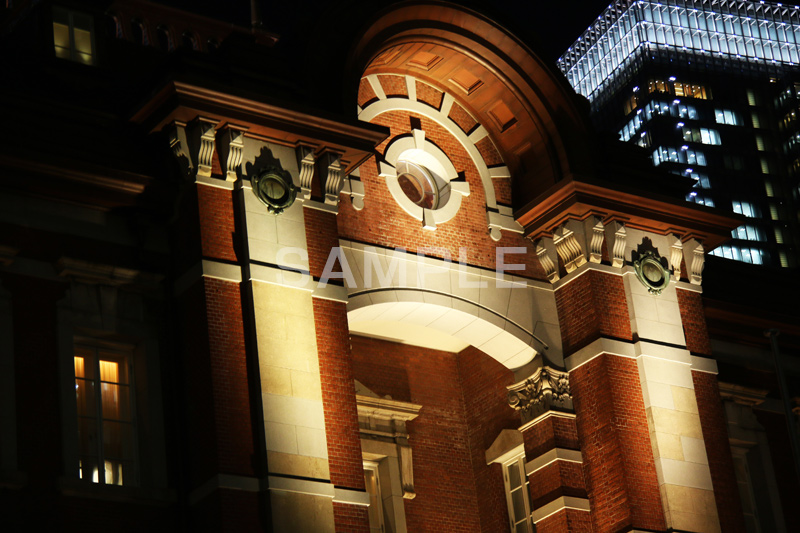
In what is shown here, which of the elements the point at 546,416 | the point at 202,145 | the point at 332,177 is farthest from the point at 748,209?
the point at 202,145

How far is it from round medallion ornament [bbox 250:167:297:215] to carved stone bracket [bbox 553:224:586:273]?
16.9 ft

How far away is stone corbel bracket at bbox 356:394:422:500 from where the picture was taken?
22453mm

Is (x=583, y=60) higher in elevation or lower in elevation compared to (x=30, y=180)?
higher

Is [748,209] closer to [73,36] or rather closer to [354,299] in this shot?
[354,299]

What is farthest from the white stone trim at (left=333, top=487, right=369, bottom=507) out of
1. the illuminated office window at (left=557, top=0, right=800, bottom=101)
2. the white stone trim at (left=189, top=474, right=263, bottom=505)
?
the illuminated office window at (left=557, top=0, right=800, bottom=101)

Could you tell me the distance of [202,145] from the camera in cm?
1802

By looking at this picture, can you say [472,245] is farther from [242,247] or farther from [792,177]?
[792,177]

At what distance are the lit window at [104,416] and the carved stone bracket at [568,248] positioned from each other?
7.64 metres

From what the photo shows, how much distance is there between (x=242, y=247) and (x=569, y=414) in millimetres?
6322

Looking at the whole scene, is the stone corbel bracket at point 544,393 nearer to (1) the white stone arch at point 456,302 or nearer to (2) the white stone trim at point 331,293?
(1) the white stone arch at point 456,302

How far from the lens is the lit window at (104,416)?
16672 mm

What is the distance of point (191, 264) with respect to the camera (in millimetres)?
17703

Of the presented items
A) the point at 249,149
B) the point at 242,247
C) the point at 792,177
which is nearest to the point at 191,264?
the point at 242,247

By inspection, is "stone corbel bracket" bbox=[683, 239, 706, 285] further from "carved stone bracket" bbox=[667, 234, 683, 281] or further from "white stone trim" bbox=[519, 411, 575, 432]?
"white stone trim" bbox=[519, 411, 575, 432]
